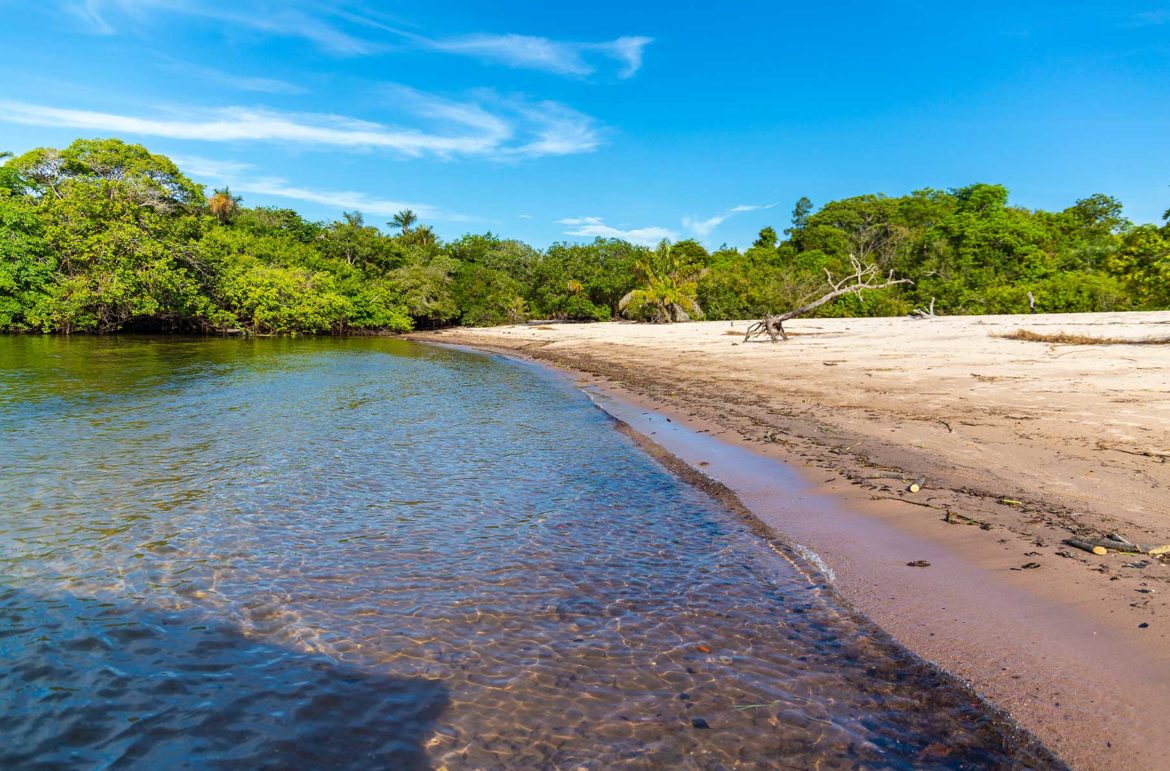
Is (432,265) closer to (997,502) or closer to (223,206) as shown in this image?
(223,206)

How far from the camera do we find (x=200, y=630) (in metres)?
4.29

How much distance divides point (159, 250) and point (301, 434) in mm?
39542

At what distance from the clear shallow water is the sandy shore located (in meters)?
0.44

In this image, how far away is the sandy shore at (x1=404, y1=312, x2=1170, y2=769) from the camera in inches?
131

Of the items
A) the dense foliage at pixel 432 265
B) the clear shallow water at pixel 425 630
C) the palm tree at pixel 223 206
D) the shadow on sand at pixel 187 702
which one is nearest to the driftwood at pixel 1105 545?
the clear shallow water at pixel 425 630

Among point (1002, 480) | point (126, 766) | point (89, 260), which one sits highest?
point (89, 260)

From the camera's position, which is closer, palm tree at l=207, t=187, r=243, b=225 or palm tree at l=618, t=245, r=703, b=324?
palm tree at l=618, t=245, r=703, b=324

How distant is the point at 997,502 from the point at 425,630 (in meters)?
5.47

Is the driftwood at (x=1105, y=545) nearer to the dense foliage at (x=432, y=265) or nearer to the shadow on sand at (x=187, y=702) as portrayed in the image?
the shadow on sand at (x=187, y=702)

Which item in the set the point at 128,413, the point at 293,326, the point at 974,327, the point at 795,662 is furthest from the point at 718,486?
the point at 293,326

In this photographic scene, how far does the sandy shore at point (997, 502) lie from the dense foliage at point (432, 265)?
1305cm

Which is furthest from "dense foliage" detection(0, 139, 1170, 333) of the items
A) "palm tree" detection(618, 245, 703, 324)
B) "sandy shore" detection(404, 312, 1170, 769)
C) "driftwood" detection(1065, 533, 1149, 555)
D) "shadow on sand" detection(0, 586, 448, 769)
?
"shadow on sand" detection(0, 586, 448, 769)

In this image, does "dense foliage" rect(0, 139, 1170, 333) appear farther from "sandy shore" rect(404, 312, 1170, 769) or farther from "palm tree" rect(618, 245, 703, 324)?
"sandy shore" rect(404, 312, 1170, 769)

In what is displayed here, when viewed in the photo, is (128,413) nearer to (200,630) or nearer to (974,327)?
(200,630)
